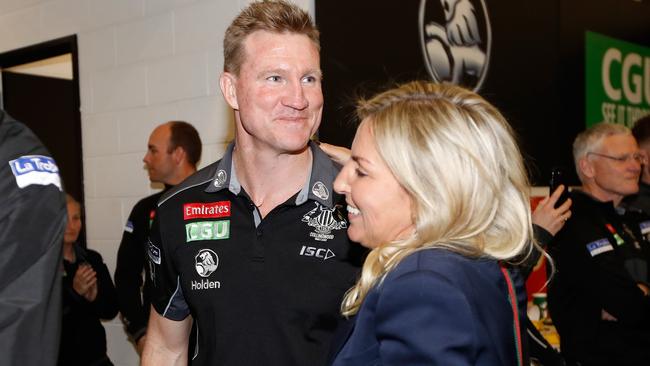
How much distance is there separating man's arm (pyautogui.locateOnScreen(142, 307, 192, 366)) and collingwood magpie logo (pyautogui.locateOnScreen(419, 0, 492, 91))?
7.47 ft

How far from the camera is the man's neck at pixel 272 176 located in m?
1.79

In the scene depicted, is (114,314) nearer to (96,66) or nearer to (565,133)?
(96,66)

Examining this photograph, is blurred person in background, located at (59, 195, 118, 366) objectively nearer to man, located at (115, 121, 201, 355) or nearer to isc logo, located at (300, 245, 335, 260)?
man, located at (115, 121, 201, 355)

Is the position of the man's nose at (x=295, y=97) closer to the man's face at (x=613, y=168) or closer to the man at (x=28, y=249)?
the man at (x=28, y=249)

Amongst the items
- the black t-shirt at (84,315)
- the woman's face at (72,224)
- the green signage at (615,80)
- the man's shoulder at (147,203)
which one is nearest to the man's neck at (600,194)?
the green signage at (615,80)

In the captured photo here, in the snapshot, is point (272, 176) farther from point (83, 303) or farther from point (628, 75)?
point (628, 75)

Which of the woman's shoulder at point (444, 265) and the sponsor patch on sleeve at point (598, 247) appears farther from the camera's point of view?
the sponsor patch on sleeve at point (598, 247)

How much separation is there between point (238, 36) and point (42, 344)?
0.93 m

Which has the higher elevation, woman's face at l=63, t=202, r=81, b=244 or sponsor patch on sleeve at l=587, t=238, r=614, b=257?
woman's face at l=63, t=202, r=81, b=244

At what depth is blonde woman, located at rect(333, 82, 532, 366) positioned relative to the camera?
40.8 inches

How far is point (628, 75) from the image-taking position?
210 inches

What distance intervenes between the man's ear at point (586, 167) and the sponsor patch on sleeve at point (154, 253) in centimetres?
232

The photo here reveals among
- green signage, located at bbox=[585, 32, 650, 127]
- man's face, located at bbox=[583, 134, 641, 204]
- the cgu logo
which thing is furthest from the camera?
the cgu logo

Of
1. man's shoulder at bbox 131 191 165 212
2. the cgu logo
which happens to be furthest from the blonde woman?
the cgu logo
